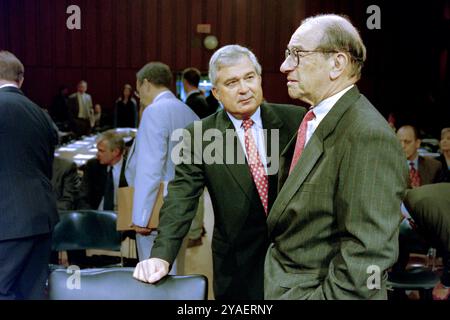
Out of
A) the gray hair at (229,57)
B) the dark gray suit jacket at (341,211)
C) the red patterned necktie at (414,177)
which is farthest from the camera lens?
the red patterned necktie at (414,177)

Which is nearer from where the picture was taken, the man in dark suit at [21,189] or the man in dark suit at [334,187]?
the man in dark suit at [334,187]

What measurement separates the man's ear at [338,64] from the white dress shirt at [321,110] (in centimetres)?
4

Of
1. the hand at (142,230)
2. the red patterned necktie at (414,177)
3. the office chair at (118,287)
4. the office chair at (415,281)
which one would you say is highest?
the office chair at (118,287)

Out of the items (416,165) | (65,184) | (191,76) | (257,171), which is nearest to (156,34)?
(191,76)

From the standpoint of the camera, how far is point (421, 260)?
4691 mm

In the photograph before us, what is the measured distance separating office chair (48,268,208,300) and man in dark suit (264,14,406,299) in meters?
0.27

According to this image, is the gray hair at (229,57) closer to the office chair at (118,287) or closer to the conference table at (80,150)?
the office chair at (118,287)

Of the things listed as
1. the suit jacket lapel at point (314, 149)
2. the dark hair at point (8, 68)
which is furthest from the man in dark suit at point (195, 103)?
the suit jacket lapel at point (314, 149)

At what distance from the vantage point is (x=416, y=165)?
4031 millimetres

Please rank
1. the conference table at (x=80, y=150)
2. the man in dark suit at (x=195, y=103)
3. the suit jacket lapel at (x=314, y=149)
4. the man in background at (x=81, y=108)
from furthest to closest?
the man in background at (x=81, y=108), the conference table at (x=80, y=150), the man in dark suit at (x=195, y=103), the suit jacket lapel at (x=314, y=149)

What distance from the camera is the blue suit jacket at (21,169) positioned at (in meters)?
2.57

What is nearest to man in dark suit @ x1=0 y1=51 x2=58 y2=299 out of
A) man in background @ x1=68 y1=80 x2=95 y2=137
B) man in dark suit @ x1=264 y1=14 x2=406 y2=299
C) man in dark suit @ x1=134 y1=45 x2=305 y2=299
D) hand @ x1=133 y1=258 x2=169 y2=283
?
man in dark suit @ x1=134 y1=45 x2=305 y2=299

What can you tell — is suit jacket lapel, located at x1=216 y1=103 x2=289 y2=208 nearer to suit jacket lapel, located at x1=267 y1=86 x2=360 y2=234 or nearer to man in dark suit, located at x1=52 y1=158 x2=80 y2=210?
suit jacket lapel, located at x1=267 y1=86 x2=360 y2=234

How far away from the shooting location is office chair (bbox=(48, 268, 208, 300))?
1.55 meters
